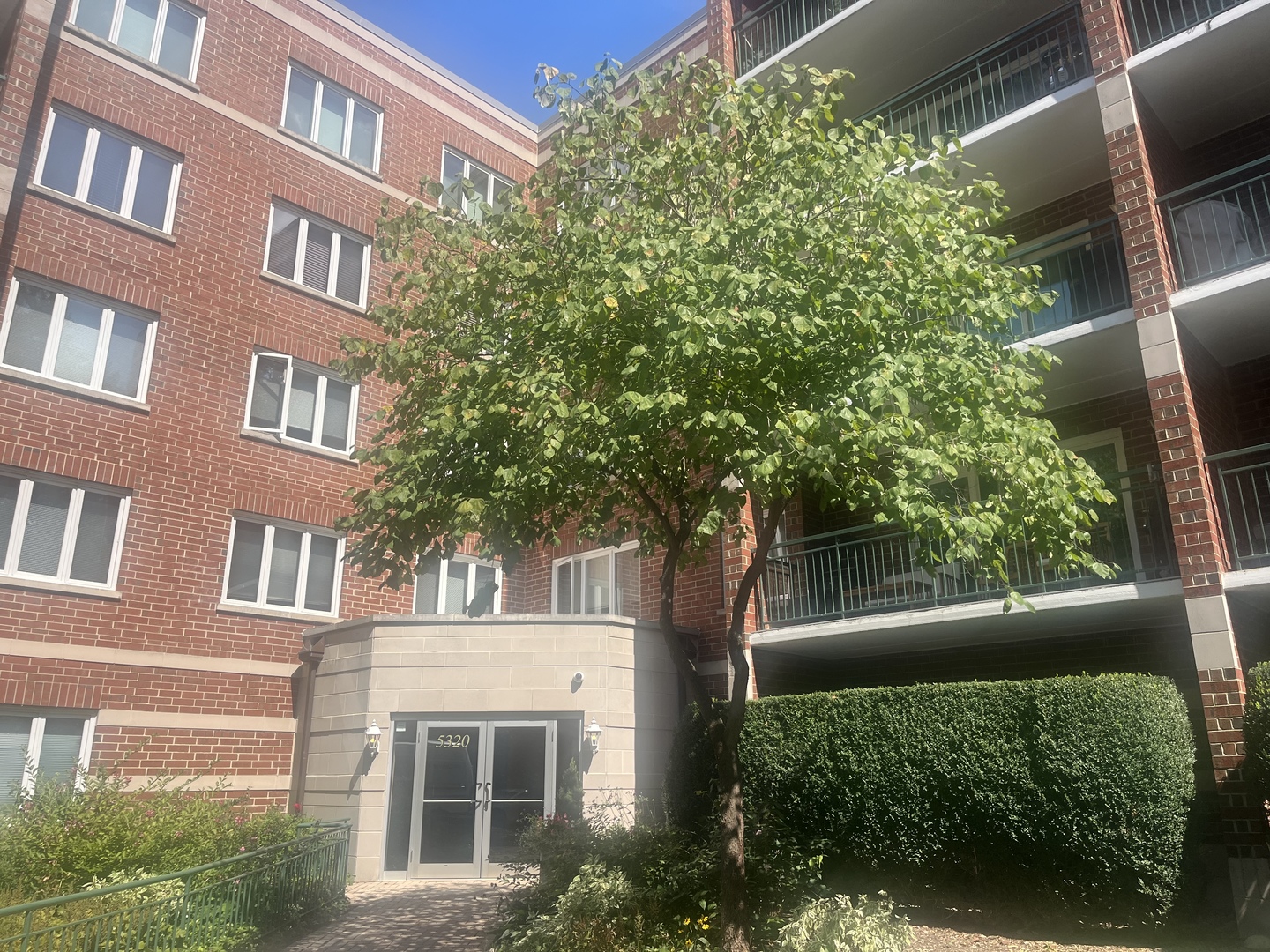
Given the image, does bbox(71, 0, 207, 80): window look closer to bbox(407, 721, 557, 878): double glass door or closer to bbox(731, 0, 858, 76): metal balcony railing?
bbox(731, 0, 858, 76): metal balcony railing

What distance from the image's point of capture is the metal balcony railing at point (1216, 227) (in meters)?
12.9

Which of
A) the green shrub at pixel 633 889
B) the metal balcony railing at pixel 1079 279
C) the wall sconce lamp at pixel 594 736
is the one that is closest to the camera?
the green shrub at pixel 633 889

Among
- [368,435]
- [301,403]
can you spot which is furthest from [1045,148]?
[301,403]

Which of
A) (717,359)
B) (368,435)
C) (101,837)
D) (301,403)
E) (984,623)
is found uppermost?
(301,403)

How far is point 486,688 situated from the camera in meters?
15.8

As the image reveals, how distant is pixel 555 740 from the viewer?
1569cm

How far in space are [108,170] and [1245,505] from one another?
18.9 metres

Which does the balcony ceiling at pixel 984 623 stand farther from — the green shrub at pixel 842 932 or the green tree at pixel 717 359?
the green shrub at pixel 842 932

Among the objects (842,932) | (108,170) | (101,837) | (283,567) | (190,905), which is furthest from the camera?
(283,567)

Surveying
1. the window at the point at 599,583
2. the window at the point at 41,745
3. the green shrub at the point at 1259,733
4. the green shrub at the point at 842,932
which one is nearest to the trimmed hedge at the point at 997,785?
the green shrub at the point at 1259,733

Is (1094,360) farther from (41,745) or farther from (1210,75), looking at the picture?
(41,745)

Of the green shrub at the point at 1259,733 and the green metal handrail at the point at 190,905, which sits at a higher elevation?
the green shrub at the point at 1259,733

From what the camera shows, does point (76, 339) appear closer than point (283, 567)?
Yes

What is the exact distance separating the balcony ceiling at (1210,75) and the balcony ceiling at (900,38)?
341 centimetres
